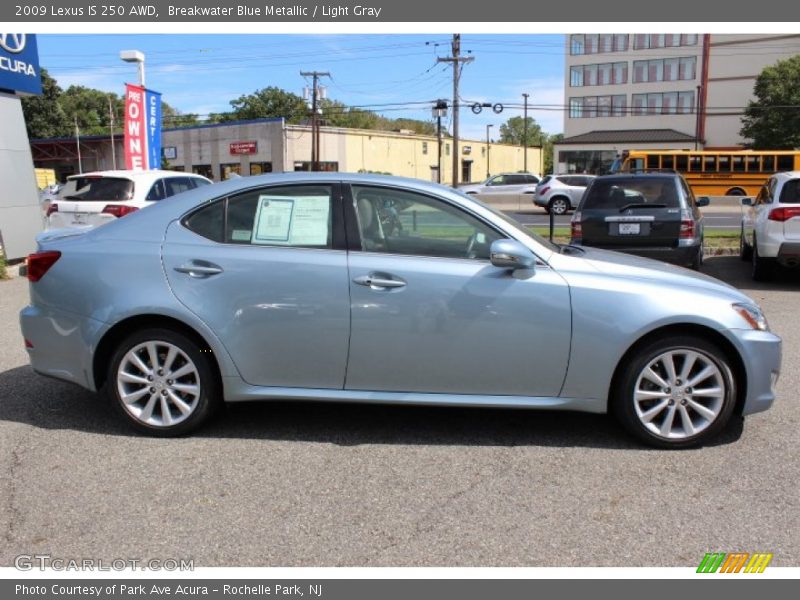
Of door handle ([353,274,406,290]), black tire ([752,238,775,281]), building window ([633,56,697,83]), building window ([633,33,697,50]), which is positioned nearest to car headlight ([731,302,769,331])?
door handle ([353,274,406,290])

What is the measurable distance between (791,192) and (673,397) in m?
6.73

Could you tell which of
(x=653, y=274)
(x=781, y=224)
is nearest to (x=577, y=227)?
(x=781, y=224)

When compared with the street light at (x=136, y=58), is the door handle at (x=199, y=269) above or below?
below

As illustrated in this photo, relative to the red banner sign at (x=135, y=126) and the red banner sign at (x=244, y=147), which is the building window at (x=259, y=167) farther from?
the red banner sign at (x=135, y=126)

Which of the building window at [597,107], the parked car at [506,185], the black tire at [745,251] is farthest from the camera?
the building window at [597,107]

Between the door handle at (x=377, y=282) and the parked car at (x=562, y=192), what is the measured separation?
2558 centimetres

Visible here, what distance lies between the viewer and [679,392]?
412 cm

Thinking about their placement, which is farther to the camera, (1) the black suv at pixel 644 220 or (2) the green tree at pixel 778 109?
(2) the green tree at pixel 778 109

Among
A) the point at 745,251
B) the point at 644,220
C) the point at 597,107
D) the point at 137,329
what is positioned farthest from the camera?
the point at 597,107

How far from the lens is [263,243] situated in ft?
14.1

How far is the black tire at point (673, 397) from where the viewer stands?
4.09m

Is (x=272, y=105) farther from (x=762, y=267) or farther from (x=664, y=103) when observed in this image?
(x=762, y=267)

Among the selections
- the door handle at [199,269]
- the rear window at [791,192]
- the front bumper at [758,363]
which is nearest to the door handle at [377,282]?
the door handle at [199,269]

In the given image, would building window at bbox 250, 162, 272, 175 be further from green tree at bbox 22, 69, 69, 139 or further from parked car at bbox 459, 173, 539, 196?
green tree at bbox 22, 69, 69, 139
